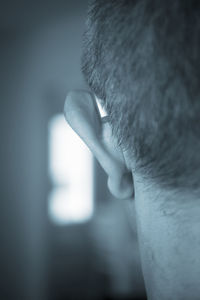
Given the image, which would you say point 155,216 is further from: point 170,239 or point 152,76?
point 152,76

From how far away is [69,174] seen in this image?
2.29 meters

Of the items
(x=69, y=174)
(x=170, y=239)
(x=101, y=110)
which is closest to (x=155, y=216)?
(x=170, y=239)

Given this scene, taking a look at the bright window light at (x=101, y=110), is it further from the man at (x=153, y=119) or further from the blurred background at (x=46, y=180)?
the blurred background at (x=46, y=180)

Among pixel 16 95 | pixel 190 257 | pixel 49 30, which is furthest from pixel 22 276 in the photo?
pixel 190 257

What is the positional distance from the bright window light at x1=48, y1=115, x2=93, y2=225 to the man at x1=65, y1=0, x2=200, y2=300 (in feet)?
6.45

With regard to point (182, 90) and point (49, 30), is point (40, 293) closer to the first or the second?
point (49, 30)

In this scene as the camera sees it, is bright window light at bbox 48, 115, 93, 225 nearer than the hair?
No

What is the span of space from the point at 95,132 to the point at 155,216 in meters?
0.12

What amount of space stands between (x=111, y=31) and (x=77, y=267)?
2431 mm

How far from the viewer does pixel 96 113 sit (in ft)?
1.08

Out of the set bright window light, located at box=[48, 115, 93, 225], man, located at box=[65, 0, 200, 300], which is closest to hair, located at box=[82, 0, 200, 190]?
man, located at box=[65, 0, 200, 300]

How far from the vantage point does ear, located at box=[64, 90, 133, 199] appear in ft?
1.06

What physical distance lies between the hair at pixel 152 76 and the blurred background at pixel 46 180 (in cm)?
203

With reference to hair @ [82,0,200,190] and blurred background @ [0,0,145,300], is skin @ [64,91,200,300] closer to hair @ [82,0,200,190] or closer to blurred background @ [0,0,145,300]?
hair @ [82,0,200,190]
